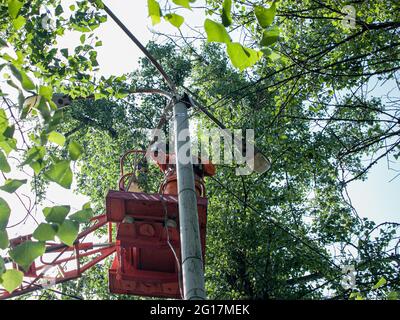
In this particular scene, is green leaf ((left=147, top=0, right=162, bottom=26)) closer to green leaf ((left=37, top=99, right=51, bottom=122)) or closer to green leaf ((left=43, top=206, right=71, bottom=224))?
green leaf ((left=37, top=99, right=51, bottom=122))

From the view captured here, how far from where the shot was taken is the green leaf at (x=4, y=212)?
10.4 feet

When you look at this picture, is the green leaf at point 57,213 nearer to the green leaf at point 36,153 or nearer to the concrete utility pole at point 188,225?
the green leaf at point 36,153

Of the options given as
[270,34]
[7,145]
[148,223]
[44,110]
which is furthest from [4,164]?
[148,223]

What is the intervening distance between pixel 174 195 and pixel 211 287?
6.87 metres

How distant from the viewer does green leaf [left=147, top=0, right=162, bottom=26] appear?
2.98m

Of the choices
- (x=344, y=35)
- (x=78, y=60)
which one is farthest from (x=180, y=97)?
(x=344, y=35)

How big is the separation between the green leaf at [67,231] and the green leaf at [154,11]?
1.14m

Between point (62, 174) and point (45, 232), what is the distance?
324 mm

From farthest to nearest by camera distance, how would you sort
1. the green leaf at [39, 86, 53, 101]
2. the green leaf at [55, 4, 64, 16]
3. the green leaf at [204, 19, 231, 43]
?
the green leaf at [55, 4, 64, 16], the green leaf at [39, 86, 53, 101], the green leaf at [204, 19, 231, 43]

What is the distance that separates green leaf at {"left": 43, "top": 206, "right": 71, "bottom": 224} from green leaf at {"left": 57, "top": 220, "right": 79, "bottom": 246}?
0.23 ft

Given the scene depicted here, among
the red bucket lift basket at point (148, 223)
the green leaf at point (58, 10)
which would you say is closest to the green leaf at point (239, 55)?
the red bucket lift basket at point (148, 223)

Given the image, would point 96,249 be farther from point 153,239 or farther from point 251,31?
point 251,31

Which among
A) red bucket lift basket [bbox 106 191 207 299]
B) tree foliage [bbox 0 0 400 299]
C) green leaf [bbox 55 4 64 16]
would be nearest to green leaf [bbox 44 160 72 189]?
tree foliage [bbox 0 0 400 299]
